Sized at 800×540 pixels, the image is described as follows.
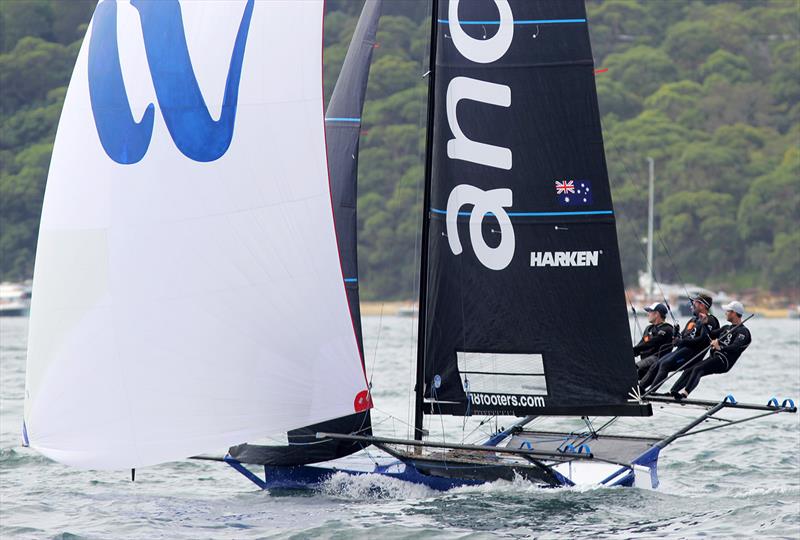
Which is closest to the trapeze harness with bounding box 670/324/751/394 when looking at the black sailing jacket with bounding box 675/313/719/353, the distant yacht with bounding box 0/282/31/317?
the black sailing jacket with bounding box 675/313/719/353

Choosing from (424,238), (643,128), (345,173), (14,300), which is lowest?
(424,238)

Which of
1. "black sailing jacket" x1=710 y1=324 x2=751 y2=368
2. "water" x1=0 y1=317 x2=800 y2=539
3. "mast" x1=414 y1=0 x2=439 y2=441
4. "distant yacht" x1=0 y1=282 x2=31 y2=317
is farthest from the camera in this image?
"distant yacht" x1=0 y1=282 x2=31 y2=317

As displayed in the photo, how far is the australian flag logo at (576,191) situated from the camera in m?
9.84

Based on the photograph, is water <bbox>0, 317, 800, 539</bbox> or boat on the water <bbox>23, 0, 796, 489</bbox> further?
water <bbox>0, 317, 800, 539</bbox>

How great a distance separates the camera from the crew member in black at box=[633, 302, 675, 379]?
35.4 ft

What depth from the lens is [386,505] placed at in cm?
984

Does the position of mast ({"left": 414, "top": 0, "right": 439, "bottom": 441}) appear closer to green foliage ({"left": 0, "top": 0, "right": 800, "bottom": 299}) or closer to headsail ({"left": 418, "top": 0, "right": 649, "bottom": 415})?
headsail ({"left": 418, "top": 0, "right": 649, "bottom": 415})

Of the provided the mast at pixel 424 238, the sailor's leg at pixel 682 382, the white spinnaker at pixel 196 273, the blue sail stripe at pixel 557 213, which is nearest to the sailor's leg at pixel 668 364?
the sailor's leg at pixel 682 382

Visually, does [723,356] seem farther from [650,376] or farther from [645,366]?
[645,366]

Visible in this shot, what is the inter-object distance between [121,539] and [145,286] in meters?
1.77

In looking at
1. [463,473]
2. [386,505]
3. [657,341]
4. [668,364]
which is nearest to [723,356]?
[668,364]

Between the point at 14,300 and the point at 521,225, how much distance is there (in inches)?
1921

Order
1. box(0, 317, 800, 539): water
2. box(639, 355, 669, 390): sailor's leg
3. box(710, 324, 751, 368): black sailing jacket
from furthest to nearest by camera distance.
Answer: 1. box(639, 355, 669, 390): sailor's leg
2. box(710, 324, 751, 368): black sailing jacket
3. box(0, 317, 800, 539): water

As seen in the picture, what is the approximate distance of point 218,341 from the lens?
8656mm
